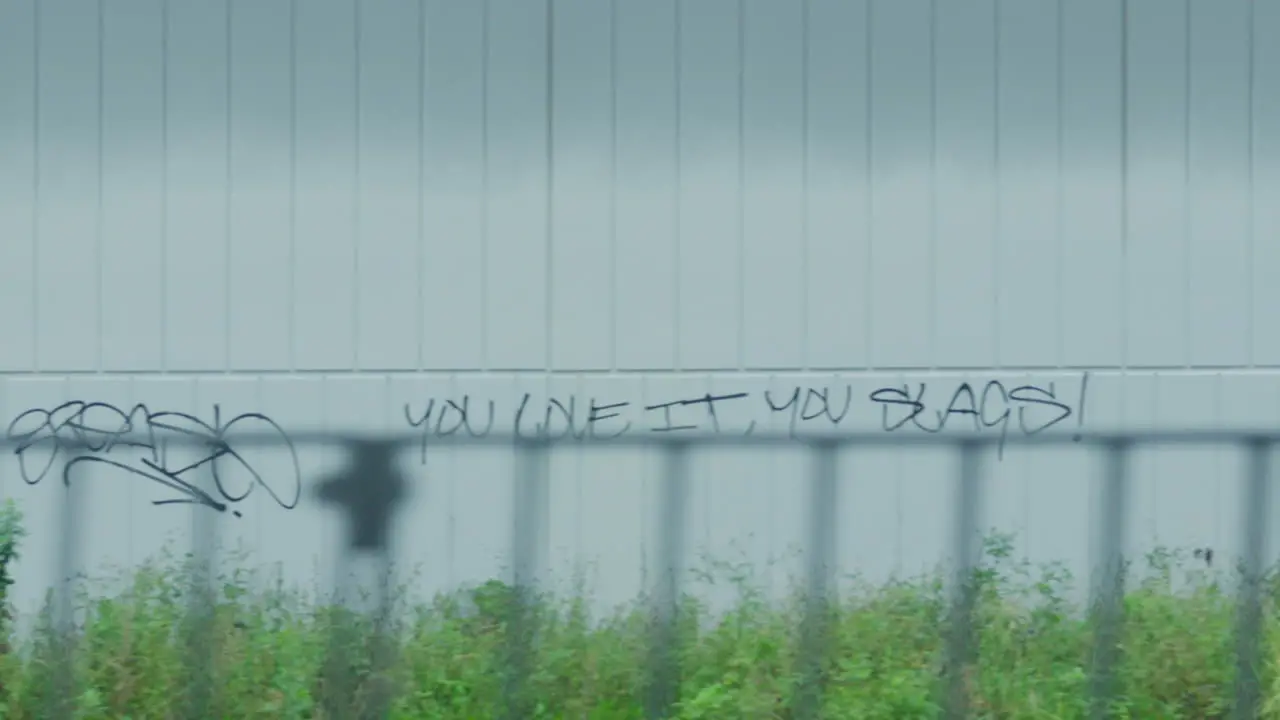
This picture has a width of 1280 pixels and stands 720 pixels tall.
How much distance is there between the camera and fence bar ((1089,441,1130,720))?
4.20m

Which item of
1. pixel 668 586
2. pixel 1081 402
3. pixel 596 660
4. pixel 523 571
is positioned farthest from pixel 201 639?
pixel 1081 402

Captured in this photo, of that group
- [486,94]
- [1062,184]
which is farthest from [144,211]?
[1062,184]

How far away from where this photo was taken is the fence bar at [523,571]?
13.6 feet

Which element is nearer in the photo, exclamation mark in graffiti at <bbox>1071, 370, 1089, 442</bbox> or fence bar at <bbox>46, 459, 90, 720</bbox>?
fence bar at <bbox>46, 459, 90, 720</bbox>

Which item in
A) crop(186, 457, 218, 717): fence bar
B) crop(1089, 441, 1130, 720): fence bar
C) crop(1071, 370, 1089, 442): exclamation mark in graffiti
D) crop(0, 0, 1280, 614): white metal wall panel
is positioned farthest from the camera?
crop(1071, 370, 1089, 442): exclamation mark in graffiti

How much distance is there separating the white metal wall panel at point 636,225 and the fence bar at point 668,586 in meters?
1.20

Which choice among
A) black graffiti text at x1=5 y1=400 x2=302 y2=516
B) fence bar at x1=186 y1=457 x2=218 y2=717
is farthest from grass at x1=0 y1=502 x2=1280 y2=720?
black graffiti text at x1=5 y1=400 x2=302 y2=516

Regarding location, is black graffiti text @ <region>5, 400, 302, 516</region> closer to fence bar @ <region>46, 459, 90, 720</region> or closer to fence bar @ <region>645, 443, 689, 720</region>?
fence bar @ <region>46, 459, 90, 720</region>

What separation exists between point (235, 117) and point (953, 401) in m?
2.91

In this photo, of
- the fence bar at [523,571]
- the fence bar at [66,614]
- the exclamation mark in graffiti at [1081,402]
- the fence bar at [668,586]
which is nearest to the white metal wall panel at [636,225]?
the exclamation mark in graffiti at [1081,402]

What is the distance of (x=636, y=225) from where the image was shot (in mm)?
5609

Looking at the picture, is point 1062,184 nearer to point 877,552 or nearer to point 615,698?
point 877,552

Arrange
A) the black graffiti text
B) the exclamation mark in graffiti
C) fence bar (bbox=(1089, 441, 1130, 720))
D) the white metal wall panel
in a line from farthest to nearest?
the exclamation mark in graffiti
the white metal wall panel
the black graffiti text
fence bar (bbox=(1089, 441, 1130, 720))

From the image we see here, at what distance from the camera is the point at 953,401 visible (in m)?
5.62
